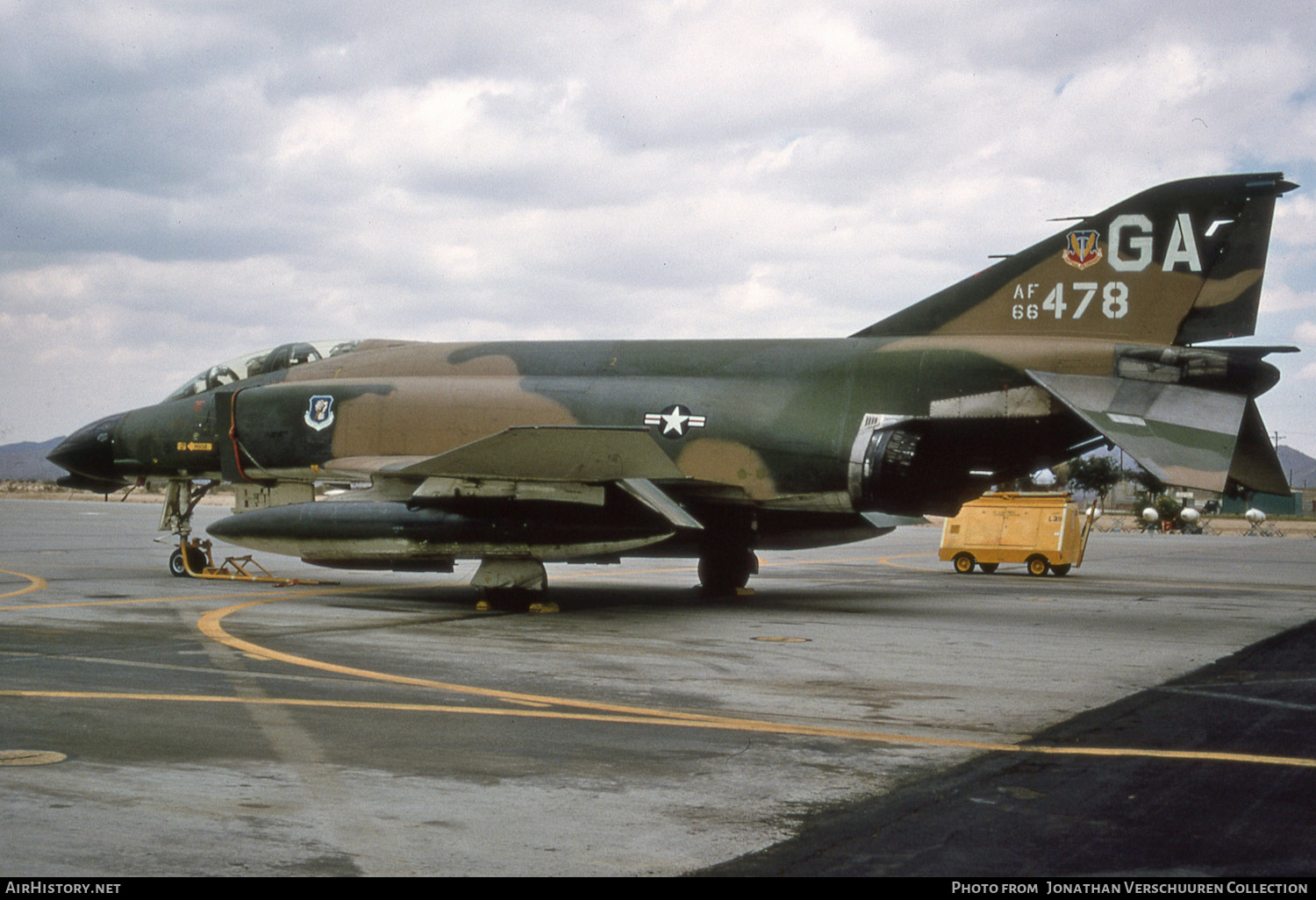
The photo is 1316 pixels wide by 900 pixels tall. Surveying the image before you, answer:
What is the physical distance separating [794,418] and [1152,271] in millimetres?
4455

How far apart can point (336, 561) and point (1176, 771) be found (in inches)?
439

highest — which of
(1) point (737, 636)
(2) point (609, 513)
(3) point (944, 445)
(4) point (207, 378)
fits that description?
(4) point (207, 378)

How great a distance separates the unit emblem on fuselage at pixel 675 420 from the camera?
47.7 ft

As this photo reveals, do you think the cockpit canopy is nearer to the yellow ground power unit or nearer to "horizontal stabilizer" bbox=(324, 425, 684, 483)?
"horizontal stabilizer" bbox=(324, 425, 684, 483)

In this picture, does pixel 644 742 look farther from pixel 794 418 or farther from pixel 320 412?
pixel 320 412

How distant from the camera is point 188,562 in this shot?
59.2 feet

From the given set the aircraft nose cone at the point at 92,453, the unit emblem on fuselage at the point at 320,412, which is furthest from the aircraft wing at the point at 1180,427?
the aircraft nose cone at the point at 92,453

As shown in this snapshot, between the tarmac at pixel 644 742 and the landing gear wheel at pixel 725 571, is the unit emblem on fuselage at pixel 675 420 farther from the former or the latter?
the landing gear wheel at pixel 725 571

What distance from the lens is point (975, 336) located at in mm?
13820

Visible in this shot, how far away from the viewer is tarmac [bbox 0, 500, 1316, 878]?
14.6 ft

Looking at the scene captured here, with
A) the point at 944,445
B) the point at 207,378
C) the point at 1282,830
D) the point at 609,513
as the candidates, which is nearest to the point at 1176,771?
the point at 1282,830

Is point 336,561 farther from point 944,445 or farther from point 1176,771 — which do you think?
point 1176,771

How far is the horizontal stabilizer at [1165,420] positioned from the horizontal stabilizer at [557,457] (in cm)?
458

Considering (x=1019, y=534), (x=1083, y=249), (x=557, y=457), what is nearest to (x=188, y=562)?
(x=557, y=457)
